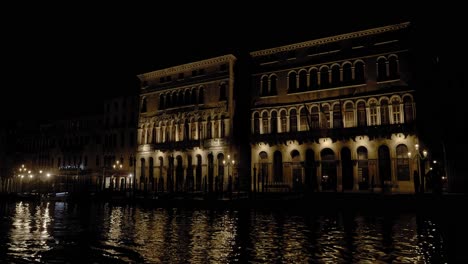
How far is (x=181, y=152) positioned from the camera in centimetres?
3731

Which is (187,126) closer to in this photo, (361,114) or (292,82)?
(292,82)

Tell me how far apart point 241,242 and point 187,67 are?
28512mm

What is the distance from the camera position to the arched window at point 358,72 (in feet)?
96.6

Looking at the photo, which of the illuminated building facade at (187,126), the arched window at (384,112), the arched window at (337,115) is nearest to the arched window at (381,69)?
the arched window at (384,112)

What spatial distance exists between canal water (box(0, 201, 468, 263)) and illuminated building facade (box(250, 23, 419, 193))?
35.3 feet

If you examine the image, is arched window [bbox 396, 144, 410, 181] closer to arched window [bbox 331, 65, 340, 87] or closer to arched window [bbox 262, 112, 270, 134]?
arched window [bbox 331, 65, 340, 87]

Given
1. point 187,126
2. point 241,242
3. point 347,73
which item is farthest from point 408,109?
point 241,242

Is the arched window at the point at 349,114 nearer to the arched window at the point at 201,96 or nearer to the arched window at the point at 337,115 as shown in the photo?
the arched window at the point at 337,115

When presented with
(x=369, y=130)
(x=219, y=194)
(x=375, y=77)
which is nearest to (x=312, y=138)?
(x=369, y=130)

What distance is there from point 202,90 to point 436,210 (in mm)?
23658

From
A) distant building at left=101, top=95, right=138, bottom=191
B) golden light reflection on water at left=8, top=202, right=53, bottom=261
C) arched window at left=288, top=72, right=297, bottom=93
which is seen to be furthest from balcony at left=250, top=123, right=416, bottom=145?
golden light reflection on water at left=8, top=202, right=53, bottom=261

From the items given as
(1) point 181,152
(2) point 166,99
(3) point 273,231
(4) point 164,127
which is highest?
(2) point 166,99

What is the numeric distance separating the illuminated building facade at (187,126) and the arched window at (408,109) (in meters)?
14.2

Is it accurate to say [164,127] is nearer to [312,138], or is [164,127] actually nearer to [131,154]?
[131,154]
